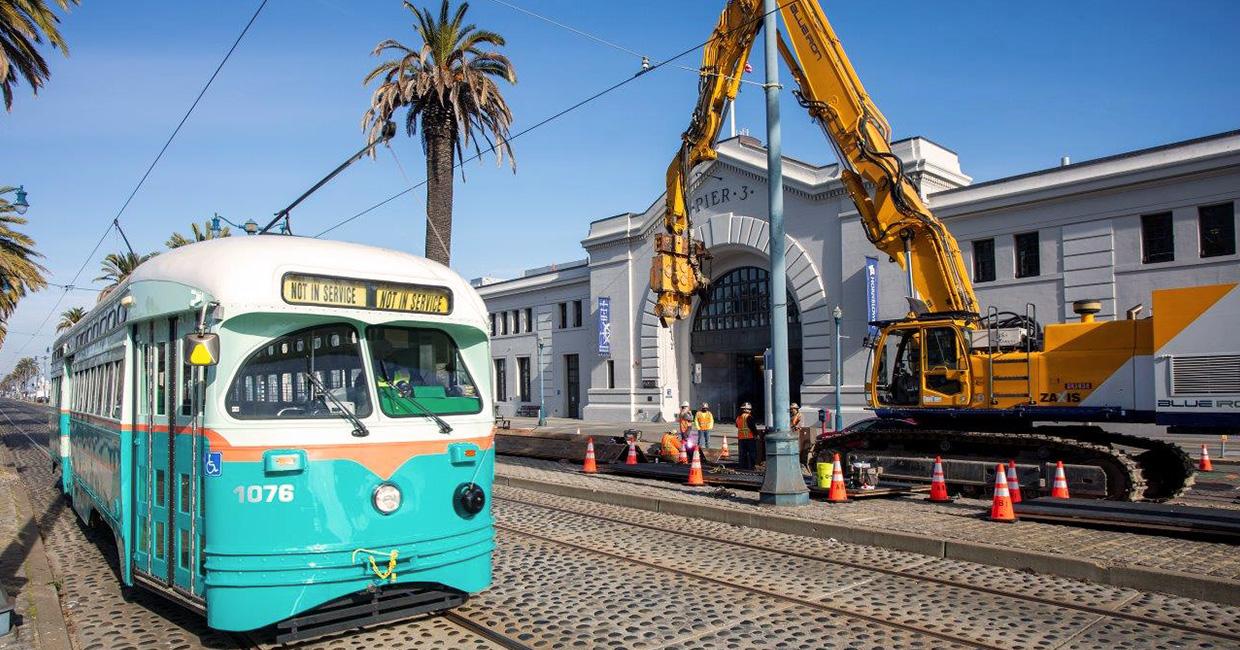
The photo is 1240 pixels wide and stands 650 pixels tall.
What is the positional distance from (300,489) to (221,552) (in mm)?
624

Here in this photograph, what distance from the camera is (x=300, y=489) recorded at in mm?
5766

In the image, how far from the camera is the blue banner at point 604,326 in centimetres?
3875

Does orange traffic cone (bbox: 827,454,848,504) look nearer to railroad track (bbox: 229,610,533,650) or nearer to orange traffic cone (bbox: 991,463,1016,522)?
orange traffic cone (bbox: 991,463,1016,522)

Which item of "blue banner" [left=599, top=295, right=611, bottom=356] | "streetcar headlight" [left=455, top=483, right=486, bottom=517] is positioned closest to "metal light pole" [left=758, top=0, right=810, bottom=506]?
"streetcar headlight" [left=455, top=483, right=486, bottom=517]

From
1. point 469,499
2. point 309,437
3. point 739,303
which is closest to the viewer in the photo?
point 309,437

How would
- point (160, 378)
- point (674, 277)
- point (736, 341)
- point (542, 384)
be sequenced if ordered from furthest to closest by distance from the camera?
1. point (542, 384)
2. point (736, 341)
3. point (674, 277)
4. point (160, 378)

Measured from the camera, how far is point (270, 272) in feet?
19.6

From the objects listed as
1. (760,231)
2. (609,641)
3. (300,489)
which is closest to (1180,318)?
(609,641)

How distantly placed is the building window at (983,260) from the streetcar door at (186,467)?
2533 centimetres

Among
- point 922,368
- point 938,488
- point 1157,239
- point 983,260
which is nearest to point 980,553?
point 938,488

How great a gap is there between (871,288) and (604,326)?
45.6ft

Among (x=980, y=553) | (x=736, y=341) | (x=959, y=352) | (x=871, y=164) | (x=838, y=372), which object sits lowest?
(x=980, y=553)

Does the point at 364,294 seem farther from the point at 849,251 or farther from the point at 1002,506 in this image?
the point at 849,251

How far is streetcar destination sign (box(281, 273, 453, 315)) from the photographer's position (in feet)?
19.8
